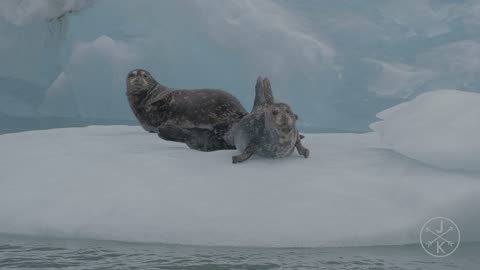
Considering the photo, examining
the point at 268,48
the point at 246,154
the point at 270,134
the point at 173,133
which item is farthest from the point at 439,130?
the point at 268,48

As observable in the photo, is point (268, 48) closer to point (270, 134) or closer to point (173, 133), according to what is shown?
point (173, 133)

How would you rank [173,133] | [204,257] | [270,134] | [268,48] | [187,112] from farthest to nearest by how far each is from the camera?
[268,48] → [187,112] → [173,133] → [270,134] → [204,257]

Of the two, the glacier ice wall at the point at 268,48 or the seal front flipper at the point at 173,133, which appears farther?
the glacier ice wall at the point at 268,48

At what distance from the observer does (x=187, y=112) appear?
5.89 m

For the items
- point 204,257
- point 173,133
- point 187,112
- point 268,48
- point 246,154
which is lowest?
point 204,257

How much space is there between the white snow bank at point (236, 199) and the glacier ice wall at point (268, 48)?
37.5ft

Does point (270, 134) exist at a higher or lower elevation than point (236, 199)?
higher

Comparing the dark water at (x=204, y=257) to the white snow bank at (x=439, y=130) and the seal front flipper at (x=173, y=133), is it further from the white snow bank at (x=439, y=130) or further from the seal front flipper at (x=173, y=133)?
the seal front flipper at (x=173, y=133)

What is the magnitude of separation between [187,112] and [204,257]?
2.85 meters

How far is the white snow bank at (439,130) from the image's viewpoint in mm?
4102

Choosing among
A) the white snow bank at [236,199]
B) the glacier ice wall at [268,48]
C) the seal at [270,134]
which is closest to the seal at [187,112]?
the seal at [270,134]

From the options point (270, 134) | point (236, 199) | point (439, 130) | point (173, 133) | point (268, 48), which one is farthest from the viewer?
point (268, 48)

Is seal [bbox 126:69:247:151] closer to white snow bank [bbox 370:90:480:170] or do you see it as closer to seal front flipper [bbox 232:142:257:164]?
seal front flipper [bbox 232:142:257:164]

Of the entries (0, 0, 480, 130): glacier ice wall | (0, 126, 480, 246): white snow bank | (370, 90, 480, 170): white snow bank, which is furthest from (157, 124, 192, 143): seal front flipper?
(0, 0, 480, 130): glacier ice wall
